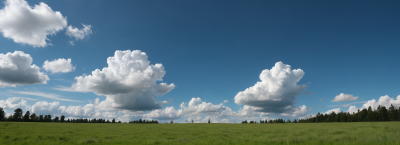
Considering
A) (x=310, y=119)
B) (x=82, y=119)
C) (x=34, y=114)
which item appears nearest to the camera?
(x=34, y=114)

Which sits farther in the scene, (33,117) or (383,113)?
(33,117)

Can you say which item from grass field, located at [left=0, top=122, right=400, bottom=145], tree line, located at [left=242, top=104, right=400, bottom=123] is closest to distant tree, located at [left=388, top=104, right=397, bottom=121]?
tree line, located at [left=242, top=104, right=400, bottom=123]

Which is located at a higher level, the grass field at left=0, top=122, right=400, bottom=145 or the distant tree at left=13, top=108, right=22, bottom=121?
the grass field at left=0, top=122, right=400, bottom=145

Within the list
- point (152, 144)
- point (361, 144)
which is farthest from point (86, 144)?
point (361, 144)

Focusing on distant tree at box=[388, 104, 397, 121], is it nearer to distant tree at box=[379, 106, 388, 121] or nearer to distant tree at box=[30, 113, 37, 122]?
distant tree at box=[379, 106, 388, 121]

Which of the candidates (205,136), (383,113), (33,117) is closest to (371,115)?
(383,113)

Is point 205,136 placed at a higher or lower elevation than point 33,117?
higher

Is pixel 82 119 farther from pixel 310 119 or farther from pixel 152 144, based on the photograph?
pixel 310 119

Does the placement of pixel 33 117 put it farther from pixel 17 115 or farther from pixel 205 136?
pixel 205 136

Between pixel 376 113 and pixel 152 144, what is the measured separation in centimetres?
16293

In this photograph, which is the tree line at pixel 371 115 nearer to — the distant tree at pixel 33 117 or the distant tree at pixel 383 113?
the distant tree at pixel 383 113

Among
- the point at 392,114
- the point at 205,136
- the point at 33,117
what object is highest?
the point at 205,136

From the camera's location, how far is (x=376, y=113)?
122m

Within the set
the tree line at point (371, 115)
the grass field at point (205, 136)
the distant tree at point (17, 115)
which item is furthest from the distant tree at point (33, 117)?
the tree line at point (371, 115)
